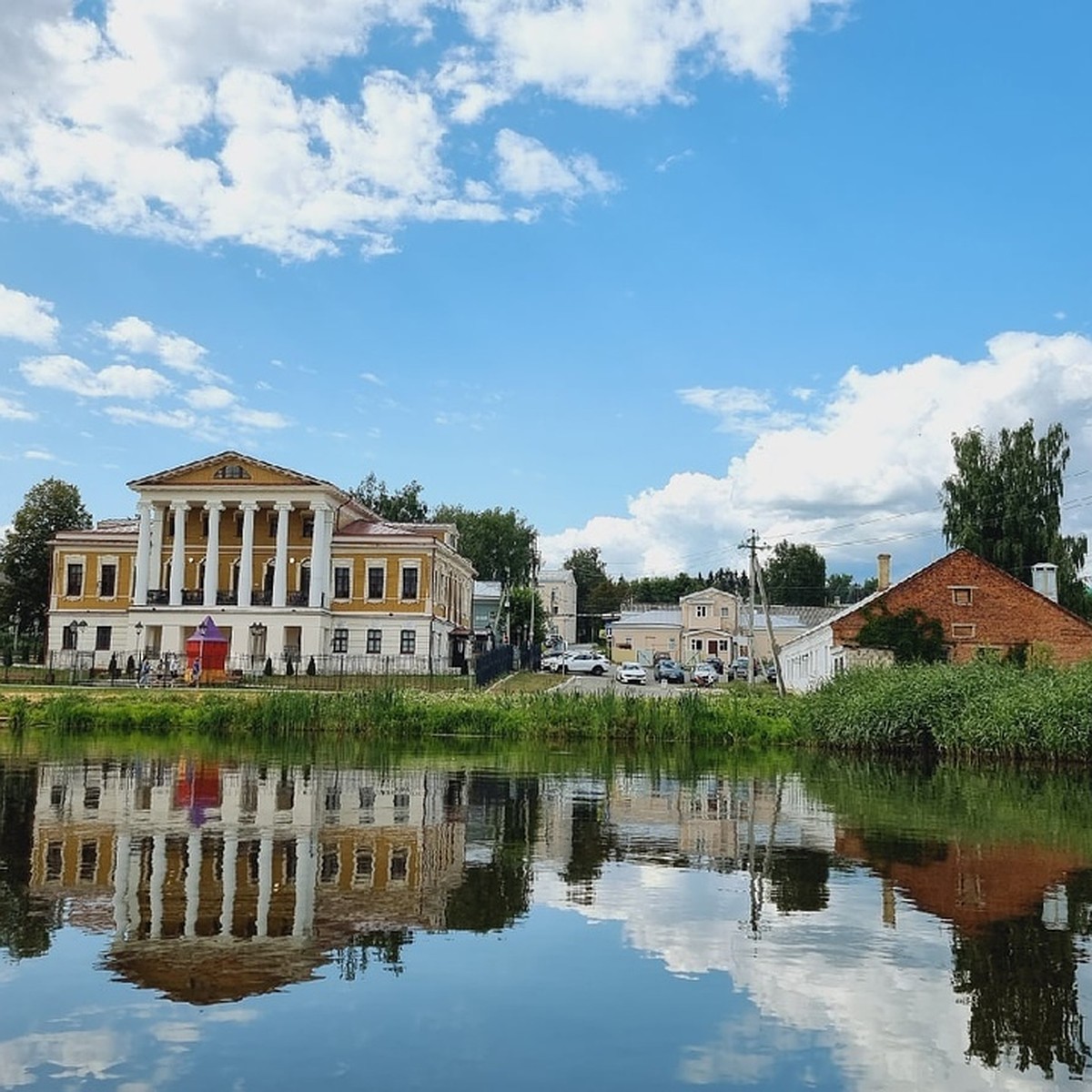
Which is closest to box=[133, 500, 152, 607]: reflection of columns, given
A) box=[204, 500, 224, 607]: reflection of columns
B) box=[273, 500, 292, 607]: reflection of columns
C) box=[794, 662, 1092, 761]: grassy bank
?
box=[204, 500, 224, 607]: reflection of columns

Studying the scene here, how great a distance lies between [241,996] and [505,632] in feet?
320

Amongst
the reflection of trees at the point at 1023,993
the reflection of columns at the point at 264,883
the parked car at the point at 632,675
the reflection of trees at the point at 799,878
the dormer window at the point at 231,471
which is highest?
the dormer window at the point at 231,471

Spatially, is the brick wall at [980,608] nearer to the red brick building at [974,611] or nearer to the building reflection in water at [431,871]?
the red brick building at [974,611]

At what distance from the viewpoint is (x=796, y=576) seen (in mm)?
149000

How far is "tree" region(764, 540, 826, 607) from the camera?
148 meters

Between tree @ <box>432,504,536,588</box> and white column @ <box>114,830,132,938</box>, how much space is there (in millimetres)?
105745

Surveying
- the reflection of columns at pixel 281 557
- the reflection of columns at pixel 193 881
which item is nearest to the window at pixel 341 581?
the reflection of columns at pixel 281 557

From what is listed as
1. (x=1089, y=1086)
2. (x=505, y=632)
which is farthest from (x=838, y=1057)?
(x=505, y=632)

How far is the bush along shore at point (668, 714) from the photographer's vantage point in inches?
1324

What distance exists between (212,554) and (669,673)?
2829cm

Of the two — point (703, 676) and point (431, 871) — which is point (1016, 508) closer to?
point (703, 676)

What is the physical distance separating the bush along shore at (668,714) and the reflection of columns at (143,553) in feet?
95.8

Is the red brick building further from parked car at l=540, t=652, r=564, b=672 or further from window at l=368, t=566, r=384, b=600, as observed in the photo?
window at l=368, t=566, r=384, b=600

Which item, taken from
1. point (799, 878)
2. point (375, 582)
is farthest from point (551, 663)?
point (799, 878)
